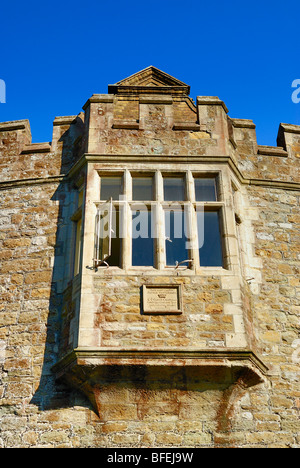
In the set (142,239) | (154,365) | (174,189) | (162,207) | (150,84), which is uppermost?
(150,84)

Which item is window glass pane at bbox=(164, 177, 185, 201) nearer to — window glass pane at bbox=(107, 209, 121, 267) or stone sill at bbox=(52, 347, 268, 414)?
window glass pane at bbox=(107, 209, 121, 267)

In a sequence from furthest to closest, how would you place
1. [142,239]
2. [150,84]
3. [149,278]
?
[150,84] < [142,239] < [149,278]

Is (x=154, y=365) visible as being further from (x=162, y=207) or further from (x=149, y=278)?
(x=162, y=207)

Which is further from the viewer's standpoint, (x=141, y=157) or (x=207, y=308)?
(x=141, y=157)

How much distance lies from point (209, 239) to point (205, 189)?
92cm

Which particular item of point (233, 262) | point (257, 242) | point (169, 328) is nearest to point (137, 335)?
point (169, 328)

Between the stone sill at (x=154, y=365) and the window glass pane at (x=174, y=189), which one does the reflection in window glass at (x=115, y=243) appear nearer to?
the window glass pane at (x=174, y=189)

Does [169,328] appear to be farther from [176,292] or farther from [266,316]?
[266,316]

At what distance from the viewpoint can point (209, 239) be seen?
358 inches

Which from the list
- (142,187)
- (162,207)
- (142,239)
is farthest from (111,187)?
(142,239)

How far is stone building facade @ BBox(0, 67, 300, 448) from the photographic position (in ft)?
26.3

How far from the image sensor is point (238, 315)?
27.4ft

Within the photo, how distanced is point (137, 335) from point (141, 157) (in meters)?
2.92

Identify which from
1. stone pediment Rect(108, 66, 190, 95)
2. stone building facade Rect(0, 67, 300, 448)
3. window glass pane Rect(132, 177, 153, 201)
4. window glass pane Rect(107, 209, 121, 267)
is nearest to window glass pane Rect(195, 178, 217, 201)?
stone building facade Rect(0, 67, 300, 448)
